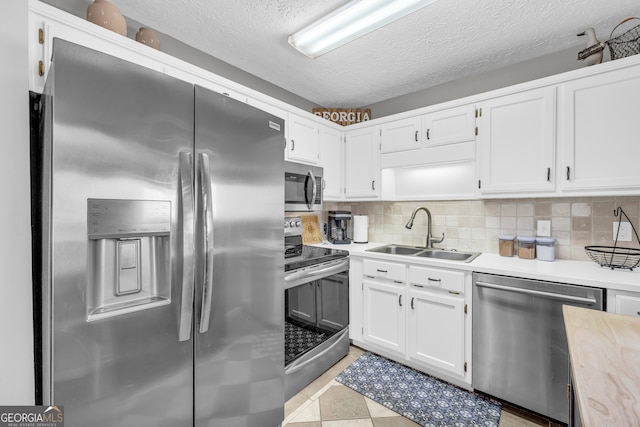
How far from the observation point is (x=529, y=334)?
5.49 ft

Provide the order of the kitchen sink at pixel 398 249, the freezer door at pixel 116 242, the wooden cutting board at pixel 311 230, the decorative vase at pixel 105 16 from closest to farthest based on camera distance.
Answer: the freezer door at pixel 116 242 → the decorative vase at pixel 105 16 → the kitchen sink at pixel 398 249 → the wooden cutting board at pixel 311 230

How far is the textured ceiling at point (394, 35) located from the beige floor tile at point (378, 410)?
8.18 ft

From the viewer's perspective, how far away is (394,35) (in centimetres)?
188

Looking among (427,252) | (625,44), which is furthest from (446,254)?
(625,44)

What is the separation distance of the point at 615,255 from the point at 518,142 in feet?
3.17

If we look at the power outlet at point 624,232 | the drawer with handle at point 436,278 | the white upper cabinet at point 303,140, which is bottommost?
the drawer with handle at point 436,278


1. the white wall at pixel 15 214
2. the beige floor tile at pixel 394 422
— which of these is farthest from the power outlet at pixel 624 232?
the white wall at pixel 15 214

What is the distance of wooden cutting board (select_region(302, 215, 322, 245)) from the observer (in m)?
2.87

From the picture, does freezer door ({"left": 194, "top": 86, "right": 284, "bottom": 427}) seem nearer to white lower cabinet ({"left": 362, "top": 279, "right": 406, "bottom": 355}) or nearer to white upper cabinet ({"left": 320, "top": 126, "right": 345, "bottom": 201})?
white lower cabinet ({"left": 362, "top": 279, "right": 406, "bottom": 355})

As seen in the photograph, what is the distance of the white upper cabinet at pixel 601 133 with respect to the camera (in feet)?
5.31

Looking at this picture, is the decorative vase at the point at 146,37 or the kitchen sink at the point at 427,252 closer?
the decorative vase at the point at 146,37

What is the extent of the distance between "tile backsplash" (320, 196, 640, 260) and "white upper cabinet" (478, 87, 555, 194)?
33 cm

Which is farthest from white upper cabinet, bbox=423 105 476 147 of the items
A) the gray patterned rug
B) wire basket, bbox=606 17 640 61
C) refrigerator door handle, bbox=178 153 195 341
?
refrigerator door handle, bbox=178 153 195 341

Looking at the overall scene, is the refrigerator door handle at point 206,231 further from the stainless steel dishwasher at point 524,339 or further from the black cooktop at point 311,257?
the stainless steel dishwasher at point 524,339
